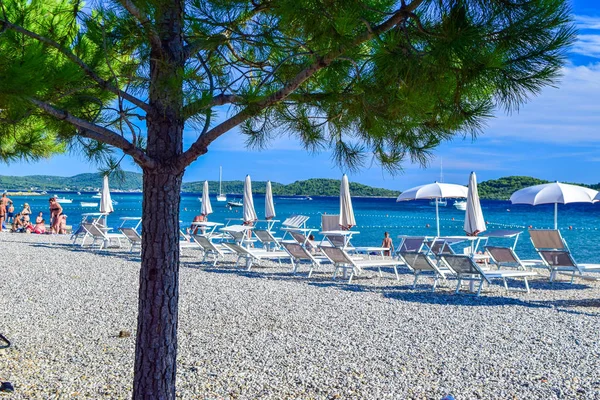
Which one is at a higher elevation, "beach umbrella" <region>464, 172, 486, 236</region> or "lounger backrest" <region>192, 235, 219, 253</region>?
"beach umbrella" <region>464, 172, 486, 236</region>

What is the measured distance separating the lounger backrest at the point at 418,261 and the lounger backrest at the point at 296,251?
187cm

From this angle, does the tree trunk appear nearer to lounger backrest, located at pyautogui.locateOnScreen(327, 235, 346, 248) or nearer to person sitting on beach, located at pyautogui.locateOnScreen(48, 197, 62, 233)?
lounger backrest, located at pyautogui.locateOnScreen(327, 235, 346, 248)

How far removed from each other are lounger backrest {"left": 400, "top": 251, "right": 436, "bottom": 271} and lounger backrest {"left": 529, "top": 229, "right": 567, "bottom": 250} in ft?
6.53

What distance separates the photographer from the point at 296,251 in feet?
34.5

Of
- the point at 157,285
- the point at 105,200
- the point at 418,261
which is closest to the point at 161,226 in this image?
the point at 157,285

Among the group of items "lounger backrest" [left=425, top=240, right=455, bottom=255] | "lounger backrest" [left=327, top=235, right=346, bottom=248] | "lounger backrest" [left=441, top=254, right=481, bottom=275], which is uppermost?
"lounger backrest" [left=327, top=235, right=346, bottom=248]

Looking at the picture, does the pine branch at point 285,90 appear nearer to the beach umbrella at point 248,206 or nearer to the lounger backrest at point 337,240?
the lounger backrest at point 337,240

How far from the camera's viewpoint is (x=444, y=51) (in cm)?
231

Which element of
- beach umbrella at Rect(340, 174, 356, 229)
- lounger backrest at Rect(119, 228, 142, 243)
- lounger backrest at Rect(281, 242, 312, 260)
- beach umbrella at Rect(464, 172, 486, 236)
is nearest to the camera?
lounger backrest at Rect(281, 242, 312, 260)

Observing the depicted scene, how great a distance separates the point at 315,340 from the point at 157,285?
8.95 feet

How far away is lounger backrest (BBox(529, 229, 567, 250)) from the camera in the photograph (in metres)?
9.71

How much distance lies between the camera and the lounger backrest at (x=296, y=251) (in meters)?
10.4

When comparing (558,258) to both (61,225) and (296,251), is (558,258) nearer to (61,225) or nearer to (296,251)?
(296,251)

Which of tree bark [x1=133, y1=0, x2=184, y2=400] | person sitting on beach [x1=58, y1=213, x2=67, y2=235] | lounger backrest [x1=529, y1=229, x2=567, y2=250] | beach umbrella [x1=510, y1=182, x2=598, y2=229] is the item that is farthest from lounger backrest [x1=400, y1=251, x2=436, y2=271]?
person sitting on beach [x1=58, y1=213, x2=67, y2=235]
